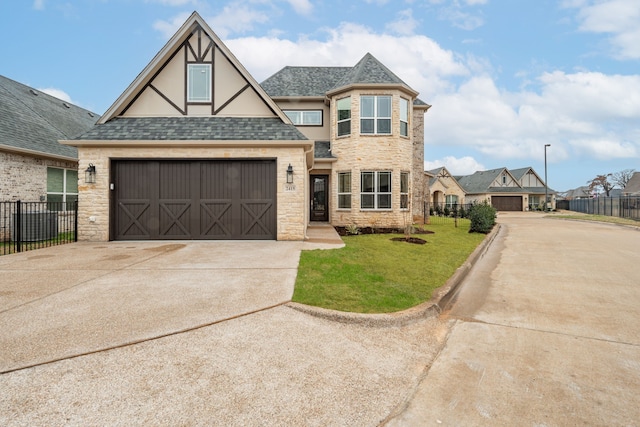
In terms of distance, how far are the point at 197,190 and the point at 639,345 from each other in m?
11.3

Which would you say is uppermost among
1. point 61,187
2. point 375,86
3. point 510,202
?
point 375,86

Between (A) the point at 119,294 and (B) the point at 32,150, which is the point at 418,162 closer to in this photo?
(A) the point at 119,294

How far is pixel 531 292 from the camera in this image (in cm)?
641

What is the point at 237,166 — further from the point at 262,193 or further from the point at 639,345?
the point at 639,345

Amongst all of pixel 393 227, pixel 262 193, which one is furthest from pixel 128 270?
pixel 393 227

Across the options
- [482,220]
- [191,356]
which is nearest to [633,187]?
[482,220]

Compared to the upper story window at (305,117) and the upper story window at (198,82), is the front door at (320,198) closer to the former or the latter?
the upper story window at (305,117)

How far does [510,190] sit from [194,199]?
49.9 meters

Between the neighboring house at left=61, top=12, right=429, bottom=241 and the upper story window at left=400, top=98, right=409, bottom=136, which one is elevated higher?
the upper story window at left=400, top=98, right=409, bottom=136

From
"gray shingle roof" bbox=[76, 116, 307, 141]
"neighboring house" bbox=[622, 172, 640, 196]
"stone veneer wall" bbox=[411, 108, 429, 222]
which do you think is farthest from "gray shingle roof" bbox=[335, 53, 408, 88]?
"neighboring house" bbox=[622, 172, 640, 196]

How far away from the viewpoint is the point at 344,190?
54.2 ft

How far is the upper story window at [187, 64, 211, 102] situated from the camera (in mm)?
12023

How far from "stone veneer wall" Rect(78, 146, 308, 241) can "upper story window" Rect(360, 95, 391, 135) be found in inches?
234

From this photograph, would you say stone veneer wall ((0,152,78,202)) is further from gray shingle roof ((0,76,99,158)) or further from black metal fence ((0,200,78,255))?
gray shingle roof ((0,76,99,158))
